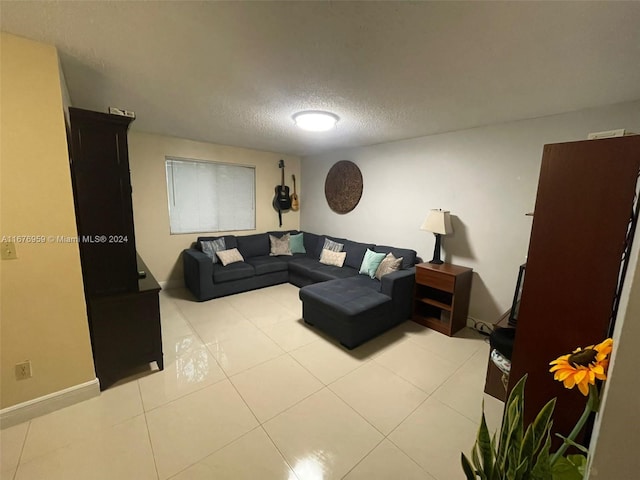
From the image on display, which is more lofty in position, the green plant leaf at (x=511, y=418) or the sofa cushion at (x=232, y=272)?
the green plant leaf at (x=511, y=418)

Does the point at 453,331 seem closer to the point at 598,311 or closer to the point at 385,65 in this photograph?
the point at 598,311

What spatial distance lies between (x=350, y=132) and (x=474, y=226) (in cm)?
185

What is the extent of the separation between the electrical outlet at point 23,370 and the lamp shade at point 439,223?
3.55 meters

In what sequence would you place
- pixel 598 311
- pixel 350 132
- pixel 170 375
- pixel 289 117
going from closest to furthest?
1. pixel 598 311
2. pixel 170 375
3. pixel 289 117
4. pixel 350 132

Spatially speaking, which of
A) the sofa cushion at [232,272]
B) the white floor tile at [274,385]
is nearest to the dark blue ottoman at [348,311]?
the white floor tile at [274,385]

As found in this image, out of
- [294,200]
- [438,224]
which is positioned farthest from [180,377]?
[294,200]

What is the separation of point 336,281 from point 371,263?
62 cm

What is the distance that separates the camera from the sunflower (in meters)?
0.73

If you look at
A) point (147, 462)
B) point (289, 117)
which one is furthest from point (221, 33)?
point (147, 462)

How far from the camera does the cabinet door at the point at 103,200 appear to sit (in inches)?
69.7

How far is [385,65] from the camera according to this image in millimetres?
1614

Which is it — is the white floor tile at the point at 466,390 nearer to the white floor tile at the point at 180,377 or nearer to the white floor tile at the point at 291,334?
the white floor tile at the point at 291,334

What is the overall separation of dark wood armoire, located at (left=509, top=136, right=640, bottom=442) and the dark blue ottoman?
1.33m

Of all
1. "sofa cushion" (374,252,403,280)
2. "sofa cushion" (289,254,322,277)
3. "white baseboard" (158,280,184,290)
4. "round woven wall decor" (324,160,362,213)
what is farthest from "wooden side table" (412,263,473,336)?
"white baseboard" (158,280,184,290)
